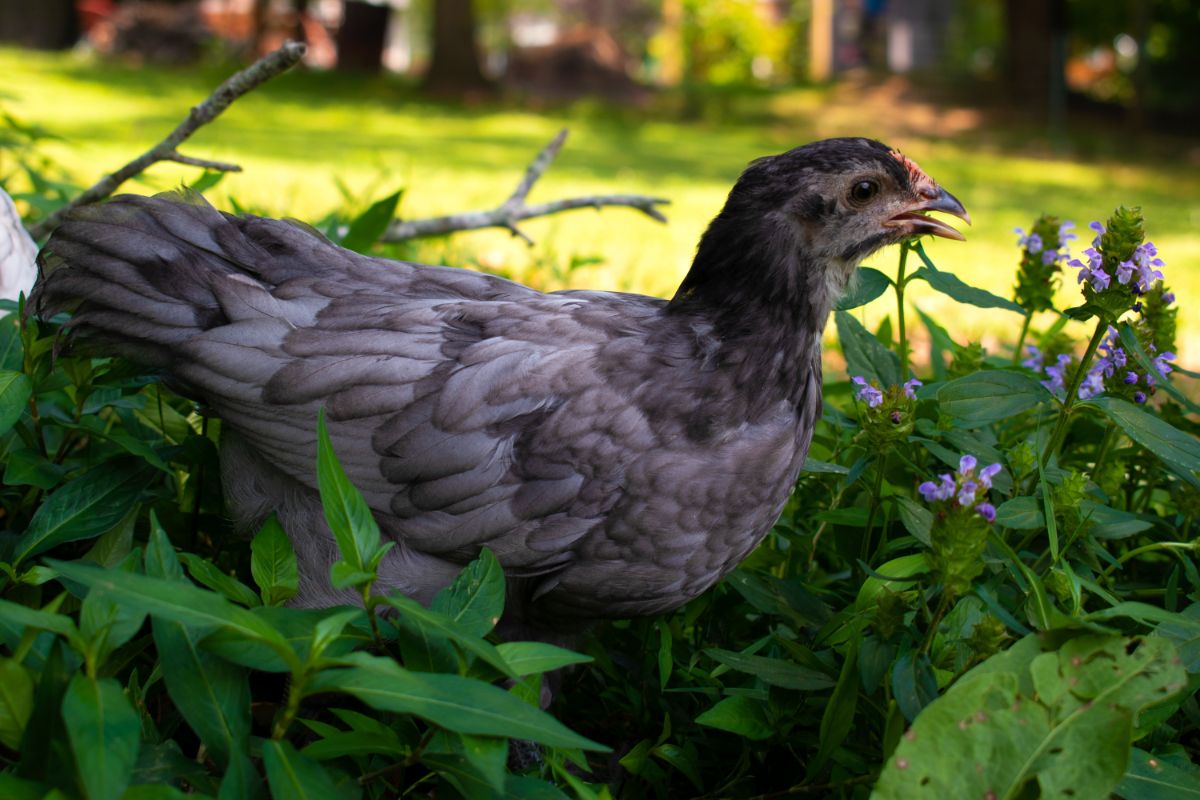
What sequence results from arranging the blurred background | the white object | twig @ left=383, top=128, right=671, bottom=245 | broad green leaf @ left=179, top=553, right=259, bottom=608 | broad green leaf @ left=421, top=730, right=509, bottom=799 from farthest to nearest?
the blurred background, twig @ left=383, top=128, right=671, bottom=245, the white object, broad green leaf @ left=179, top=553, right=259, bottom=608, broad green leaf @ left=421, top=730, right=509, bottom=799

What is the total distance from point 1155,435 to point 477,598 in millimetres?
1126

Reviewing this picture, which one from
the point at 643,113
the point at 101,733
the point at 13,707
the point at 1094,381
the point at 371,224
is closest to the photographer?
the point at 101,733

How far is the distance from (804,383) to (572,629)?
23.8 inches

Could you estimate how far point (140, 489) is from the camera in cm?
214

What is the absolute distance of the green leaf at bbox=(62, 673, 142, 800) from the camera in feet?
4.28

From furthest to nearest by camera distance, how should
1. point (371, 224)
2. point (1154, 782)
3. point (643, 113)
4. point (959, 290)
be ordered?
point (643, 113) < point (371, 224) < point (959, 290) < point (1154, 782)

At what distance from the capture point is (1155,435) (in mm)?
1954

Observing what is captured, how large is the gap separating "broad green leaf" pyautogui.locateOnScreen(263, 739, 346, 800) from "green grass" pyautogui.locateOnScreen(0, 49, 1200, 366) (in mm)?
2261

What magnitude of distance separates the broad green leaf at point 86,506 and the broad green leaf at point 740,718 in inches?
41.7

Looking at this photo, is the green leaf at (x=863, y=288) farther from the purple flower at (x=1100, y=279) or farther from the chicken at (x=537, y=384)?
the purple flower at (x=1100, y=279)

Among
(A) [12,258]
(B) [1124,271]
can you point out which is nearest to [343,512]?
(B) [1124,271]

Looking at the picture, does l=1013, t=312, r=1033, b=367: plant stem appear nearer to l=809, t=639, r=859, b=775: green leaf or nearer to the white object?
l=809, t=639, r=859, b=775: green leaf

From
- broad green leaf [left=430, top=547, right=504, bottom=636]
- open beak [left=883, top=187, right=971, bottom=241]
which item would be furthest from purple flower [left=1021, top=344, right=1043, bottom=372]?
broad green leaf [left=430, top=547, right=504, bottom=636]

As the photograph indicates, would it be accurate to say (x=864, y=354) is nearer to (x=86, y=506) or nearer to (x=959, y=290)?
(x=959, y=290)
